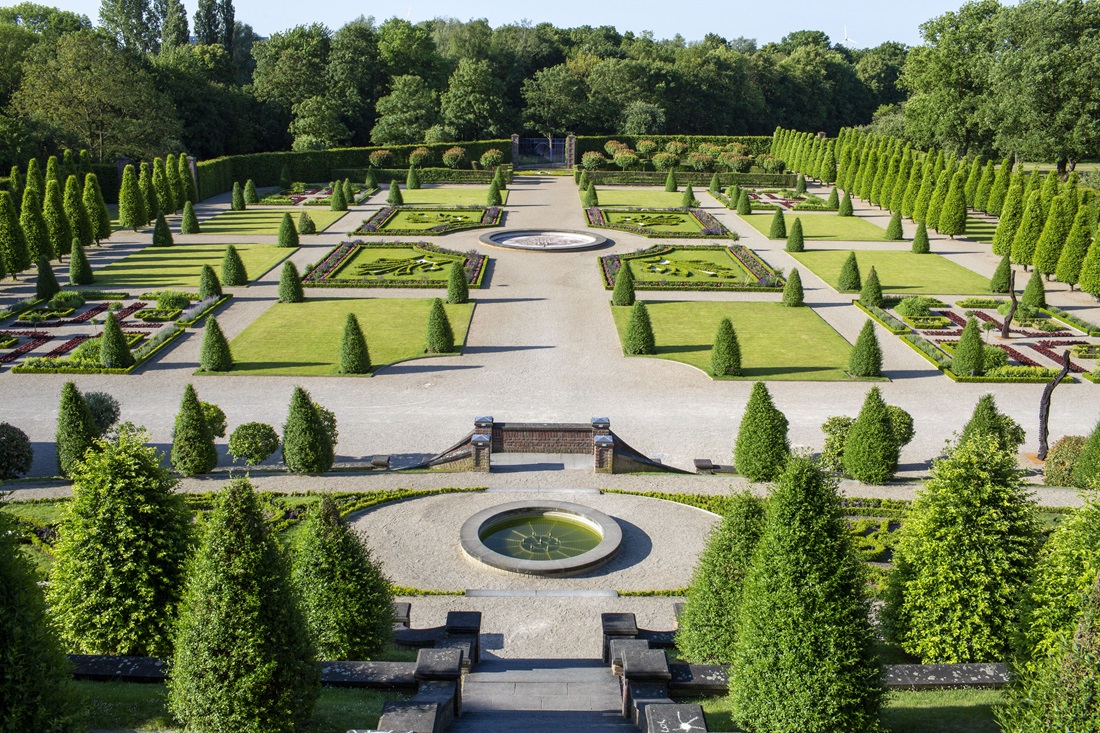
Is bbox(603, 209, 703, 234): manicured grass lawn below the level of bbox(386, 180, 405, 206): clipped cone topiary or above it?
below

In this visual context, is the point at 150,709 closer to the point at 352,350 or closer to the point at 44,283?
the point at 352,350

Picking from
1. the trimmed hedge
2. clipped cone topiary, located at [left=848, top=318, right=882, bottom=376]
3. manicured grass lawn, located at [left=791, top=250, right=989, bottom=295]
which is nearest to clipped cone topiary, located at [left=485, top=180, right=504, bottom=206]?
the trimmed hedge

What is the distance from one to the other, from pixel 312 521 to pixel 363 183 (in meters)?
66.7

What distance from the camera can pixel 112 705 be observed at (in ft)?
33.0

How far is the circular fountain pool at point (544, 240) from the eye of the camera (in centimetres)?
4862

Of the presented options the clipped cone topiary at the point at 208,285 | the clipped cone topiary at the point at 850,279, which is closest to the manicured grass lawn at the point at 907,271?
the clipped cone topiary at the point at 850,279

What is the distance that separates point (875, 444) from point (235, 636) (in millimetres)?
16019

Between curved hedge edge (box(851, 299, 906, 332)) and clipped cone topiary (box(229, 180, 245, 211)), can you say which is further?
clipped cone topiary (box(229, 180, 245, 211))

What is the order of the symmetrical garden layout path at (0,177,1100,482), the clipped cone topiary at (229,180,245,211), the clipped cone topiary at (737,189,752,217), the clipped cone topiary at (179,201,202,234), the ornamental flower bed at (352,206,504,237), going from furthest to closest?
the clipped cone topiary at (737,189,752,217) → the clipped cone topiary at (229,180,245,211) → the ornamental flower bed at (352,206,504,237) → the clipped cone topiary at (179,201,202,234) → the symmetrical garden layout path at (0,177,1100,482)

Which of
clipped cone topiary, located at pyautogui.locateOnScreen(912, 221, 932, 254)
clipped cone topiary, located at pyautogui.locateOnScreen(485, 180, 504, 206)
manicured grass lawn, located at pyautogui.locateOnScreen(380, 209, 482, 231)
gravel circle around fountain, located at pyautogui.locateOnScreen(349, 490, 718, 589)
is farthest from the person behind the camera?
clipped cone topiary, located at pyautogui.locateOnScreen(485, 180, 504, 206)

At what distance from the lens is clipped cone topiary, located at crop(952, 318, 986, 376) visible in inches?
1131

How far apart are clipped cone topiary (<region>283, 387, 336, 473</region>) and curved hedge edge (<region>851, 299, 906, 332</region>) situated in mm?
22183

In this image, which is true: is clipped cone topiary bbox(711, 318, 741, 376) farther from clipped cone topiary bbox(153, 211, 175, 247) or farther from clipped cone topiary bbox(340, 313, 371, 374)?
clipped cone topiary bbox(153, 211, 175, 247)

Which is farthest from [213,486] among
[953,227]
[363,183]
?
[363,183]
